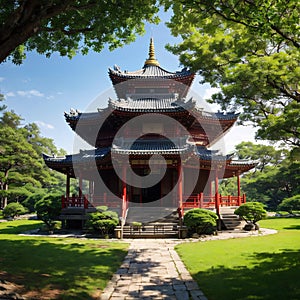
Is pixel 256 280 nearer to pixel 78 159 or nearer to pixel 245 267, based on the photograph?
pixel 245 267

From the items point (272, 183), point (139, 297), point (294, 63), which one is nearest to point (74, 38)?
point (294, 63)

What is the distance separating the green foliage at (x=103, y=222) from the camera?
611 inches

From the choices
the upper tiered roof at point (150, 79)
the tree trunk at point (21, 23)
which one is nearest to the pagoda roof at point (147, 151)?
the upper tiered roof at point (150, 79)

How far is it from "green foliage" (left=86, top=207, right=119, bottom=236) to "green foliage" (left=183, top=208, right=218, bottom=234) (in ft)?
13.4

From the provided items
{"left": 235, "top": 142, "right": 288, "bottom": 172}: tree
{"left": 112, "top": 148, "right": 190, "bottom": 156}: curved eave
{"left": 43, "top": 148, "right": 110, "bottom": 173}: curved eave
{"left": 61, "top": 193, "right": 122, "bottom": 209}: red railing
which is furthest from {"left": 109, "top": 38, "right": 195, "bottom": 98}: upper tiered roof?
{"left": 235, "top": 142, "right": 288, "bottom": 172}: tree

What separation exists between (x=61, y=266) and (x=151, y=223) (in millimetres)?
8722

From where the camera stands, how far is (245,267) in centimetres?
854

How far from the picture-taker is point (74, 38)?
32.4 ft

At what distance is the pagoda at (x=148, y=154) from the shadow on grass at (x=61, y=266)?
531 cm

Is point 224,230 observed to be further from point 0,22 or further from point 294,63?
point 0,22

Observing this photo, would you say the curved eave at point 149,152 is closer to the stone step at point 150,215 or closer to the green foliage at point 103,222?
the green foliage at point 103,222

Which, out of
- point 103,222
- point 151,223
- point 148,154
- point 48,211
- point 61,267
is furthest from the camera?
point 48,211

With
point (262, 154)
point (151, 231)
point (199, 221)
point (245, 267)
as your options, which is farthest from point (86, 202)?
point (262, 154)

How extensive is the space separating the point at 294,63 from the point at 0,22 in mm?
9982
